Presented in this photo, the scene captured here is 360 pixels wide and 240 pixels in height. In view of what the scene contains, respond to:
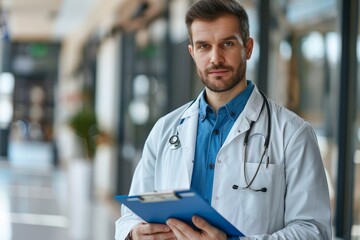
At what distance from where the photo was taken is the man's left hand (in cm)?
197

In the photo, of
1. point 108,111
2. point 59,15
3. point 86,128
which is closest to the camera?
point 86,128

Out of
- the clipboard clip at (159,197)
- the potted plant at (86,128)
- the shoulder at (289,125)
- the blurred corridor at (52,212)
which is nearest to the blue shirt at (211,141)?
the shoulder at (289,125)

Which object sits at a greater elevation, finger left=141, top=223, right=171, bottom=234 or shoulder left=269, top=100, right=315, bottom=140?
shoulder left=269, top=100, right=315, bottom=140

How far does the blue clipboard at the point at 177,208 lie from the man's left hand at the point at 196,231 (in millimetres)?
14

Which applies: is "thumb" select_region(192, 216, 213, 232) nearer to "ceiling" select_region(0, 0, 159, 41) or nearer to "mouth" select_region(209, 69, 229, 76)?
"mouth" select_region(209, 69, 229, 76)

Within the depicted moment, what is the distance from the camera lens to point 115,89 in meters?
12.5

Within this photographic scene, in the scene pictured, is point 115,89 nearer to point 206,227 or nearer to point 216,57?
point 216,57

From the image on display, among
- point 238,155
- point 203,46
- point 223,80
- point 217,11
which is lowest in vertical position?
point 238,155

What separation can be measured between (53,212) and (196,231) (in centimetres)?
894

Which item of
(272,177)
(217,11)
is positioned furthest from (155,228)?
(217,11)

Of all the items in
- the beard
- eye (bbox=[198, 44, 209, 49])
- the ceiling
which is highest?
the ceiling

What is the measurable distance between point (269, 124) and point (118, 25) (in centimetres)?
991

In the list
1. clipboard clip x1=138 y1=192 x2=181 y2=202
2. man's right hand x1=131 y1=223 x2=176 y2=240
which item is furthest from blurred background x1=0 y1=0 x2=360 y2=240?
clipboard clip x1=138 y1=192 x2=181 y2=202

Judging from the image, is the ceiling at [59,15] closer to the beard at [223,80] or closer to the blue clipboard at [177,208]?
the beard at [223,80]
